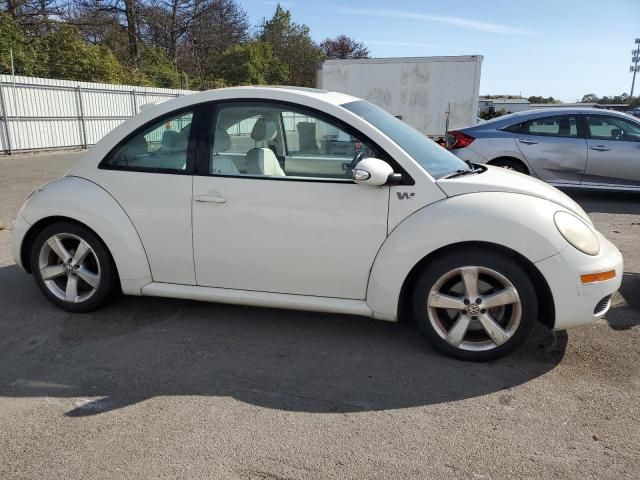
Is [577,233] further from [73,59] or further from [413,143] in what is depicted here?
[73,59]

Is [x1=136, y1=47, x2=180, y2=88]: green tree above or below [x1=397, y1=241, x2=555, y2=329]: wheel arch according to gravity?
above

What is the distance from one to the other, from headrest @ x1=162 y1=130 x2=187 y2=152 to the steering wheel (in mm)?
1156

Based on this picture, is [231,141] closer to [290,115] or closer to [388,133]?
[290,115]

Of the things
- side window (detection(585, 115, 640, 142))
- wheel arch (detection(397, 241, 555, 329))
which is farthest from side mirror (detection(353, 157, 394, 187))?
side window (detection(585, 115, 640, 142))

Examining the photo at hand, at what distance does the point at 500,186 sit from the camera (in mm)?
3363

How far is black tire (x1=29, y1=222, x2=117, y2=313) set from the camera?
12.7 feet

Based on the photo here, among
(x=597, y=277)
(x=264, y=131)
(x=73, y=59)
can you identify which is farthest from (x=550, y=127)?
(x=73, y=59)

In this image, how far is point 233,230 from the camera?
3.57 m

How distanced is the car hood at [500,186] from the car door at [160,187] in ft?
5.75

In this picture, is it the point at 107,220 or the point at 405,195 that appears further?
the point at 107,220

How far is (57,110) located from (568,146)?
52.2ft

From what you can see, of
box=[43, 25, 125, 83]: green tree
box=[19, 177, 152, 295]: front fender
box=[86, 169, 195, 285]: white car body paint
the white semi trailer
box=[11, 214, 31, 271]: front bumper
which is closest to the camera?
box=[86, 169, 195, 285]: white car body paint

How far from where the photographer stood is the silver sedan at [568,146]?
8555 millimetres

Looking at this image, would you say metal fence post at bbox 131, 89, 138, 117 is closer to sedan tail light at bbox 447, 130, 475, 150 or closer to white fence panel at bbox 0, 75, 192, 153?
white fence panel at bbox 0, 75, 192, 153
